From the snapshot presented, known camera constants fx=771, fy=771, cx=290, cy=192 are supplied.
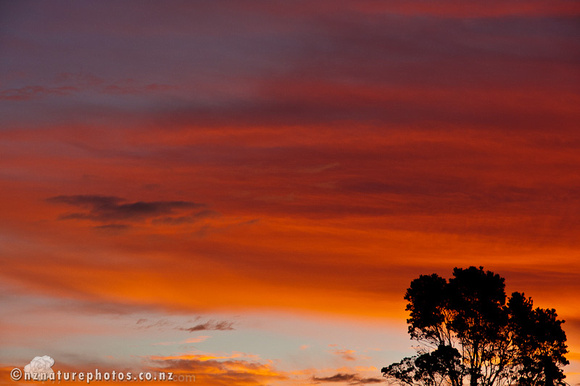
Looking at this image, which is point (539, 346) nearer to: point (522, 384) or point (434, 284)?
point (522, 384)

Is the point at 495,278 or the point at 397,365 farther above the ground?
the point at 495,278

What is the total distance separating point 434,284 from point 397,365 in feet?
28.2

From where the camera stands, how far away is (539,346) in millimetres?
73625

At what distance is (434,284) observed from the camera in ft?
235

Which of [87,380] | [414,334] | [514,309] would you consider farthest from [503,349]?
[87,380]

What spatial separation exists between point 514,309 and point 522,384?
7.21m

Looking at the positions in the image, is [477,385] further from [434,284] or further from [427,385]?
[434,284]

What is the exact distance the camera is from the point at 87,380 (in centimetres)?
6869

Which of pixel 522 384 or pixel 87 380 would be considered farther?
pixel 522 384

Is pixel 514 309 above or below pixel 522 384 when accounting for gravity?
above

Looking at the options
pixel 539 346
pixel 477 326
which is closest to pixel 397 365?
pixel 477 326

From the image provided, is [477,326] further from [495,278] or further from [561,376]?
[561,376]

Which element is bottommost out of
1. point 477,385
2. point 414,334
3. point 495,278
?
point 477,385

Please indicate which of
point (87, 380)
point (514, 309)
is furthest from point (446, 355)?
point (87, 380)
